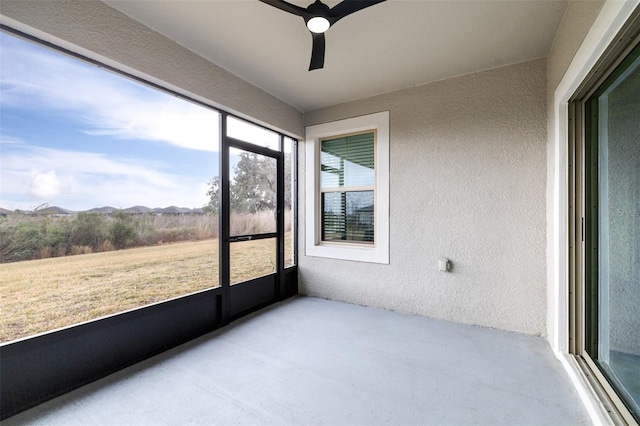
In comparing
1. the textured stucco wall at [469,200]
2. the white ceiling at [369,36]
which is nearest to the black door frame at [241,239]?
the white ceiling at [369,36]

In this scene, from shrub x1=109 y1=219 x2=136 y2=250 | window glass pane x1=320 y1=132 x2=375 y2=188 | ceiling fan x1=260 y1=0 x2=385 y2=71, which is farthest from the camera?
window glass pane x1=320 y1=132 x2=375 y2=188

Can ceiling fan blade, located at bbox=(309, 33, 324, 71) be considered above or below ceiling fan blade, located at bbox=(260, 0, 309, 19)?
below

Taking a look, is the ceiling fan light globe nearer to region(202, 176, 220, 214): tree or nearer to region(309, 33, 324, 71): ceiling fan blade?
region(309, 33, 324, 71): ceiling fan blade

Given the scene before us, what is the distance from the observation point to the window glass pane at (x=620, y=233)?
1.31m

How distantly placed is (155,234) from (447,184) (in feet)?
9.46

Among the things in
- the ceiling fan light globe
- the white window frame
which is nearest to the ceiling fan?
the ceiling fan light globe

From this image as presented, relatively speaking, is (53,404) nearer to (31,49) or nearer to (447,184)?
(31,49)

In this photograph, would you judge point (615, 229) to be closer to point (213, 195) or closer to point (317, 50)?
point (317, 50)

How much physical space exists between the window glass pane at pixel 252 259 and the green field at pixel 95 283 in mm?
247

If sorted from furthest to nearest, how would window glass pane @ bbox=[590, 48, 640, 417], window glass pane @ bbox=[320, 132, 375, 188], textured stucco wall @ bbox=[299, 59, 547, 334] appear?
1. window glass pane @ bbox=[320, 132, 375, 188]
2. textured stucco wall @ bbox=[299, 59, 547, 334]
3. window glass pane @ bbox=[590, 48, 640, 417]

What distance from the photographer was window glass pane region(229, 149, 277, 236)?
9.51 ft

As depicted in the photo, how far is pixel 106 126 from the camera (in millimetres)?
1904

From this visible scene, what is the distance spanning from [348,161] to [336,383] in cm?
258

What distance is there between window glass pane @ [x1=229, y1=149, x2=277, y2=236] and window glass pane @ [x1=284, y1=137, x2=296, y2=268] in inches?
8.5
